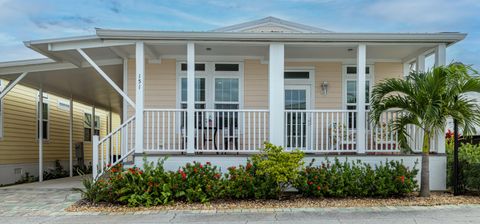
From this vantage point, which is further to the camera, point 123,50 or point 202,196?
point 123,50

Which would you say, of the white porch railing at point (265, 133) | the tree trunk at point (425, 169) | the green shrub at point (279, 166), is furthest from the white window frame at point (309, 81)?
the tree trunk at point (425, 169)

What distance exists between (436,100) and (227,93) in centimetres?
475

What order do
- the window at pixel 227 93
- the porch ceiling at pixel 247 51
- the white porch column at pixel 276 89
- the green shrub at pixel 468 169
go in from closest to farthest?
1. the green shrub at pixel 468 169
2. the white porch column at pixel 276 89
3. the porch ceiling at pixel 247 51
4. the window at pixel 227 93

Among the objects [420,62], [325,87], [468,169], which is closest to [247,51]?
[325,87]

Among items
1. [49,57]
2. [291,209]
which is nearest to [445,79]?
[291,209]

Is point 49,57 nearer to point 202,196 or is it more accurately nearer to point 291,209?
point 202,196

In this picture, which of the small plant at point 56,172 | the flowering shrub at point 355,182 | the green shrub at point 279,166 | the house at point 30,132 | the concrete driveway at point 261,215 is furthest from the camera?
the small plant at point 56,172

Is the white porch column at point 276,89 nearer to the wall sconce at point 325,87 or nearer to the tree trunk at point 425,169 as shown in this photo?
the wall sconce at point 325,87

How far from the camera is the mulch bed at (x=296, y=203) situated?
7.09 metres

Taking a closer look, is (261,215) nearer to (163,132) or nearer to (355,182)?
(355,182)

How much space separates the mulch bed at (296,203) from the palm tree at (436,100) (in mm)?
442

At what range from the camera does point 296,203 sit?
737 centimetres

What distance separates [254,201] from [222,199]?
60cm

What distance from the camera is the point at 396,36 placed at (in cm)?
816
